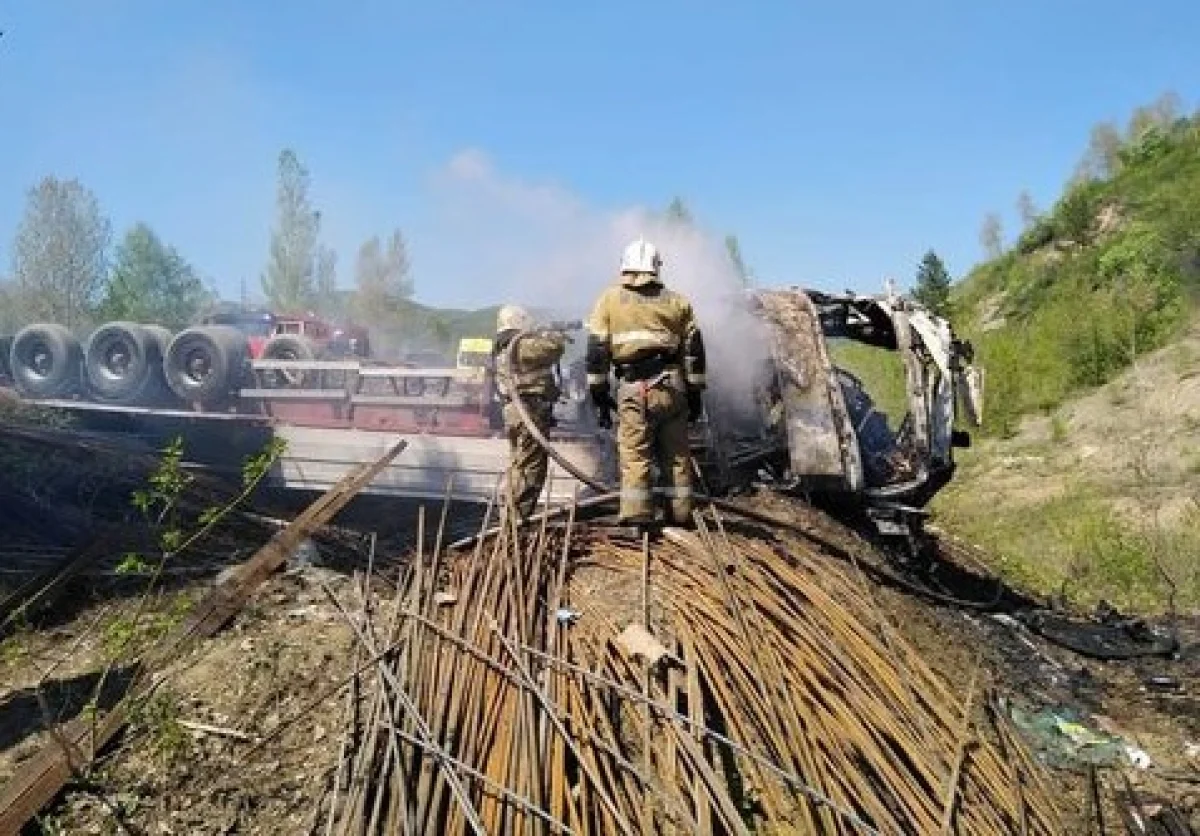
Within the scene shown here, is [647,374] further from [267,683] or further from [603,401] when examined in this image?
[267,683]

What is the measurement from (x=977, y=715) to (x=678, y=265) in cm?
431

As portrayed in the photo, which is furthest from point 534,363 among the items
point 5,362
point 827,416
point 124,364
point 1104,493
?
point 1104,493

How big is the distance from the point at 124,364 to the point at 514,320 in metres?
5.83

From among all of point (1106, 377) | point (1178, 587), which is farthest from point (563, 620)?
point (1106, 377)

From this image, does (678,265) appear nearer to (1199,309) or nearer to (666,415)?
(666,415)

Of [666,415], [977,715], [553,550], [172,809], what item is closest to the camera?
[172,809]

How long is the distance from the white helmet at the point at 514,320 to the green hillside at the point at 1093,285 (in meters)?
9.85

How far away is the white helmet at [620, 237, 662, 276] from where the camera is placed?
592cm

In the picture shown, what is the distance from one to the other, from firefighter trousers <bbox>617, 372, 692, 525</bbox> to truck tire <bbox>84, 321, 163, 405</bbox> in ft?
22.1

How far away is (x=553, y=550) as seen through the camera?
549 centimetres

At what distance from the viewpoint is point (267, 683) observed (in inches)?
170

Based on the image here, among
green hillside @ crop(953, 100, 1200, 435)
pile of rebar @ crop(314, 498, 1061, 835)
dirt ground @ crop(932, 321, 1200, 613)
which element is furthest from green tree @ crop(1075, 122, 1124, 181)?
pile of rebar @ crop(314, 498, 1061, 835)

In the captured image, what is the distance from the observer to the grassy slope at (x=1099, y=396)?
10188 millimetres

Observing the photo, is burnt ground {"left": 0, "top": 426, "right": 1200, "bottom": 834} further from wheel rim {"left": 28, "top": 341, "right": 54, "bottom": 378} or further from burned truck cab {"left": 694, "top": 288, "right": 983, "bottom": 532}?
wheel rim {"left": 28, "top": 341, "right": 54, "bottom": 378}
